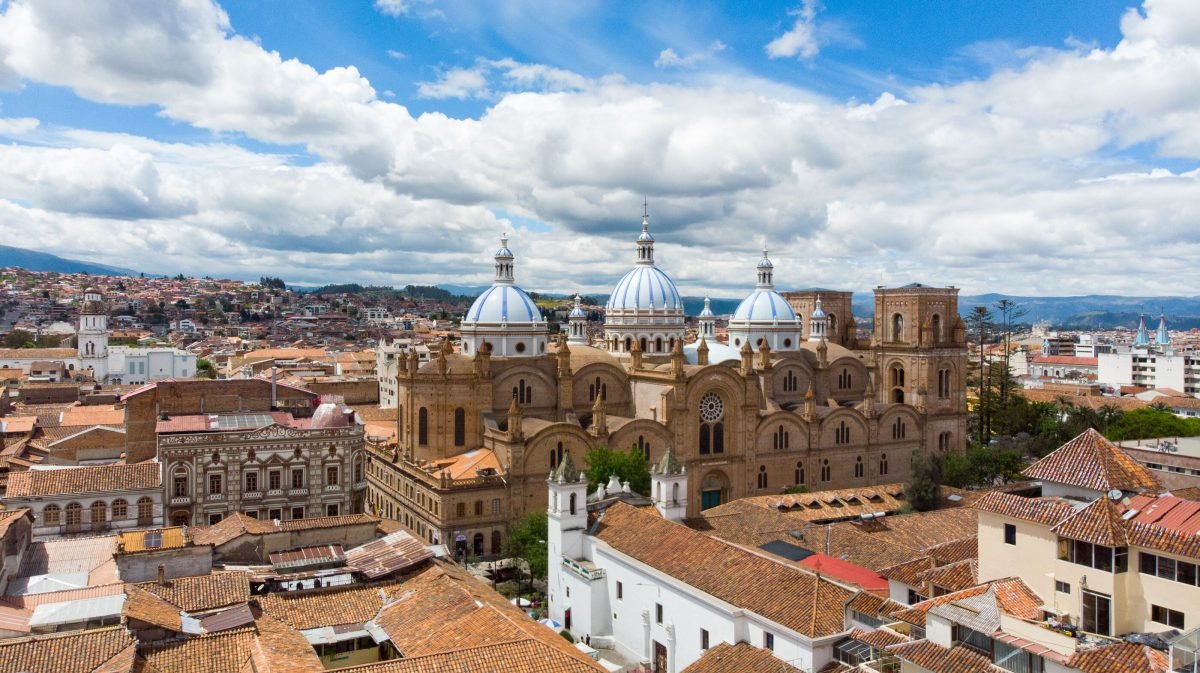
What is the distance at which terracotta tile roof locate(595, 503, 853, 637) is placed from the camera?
2173cm

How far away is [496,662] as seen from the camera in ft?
59.2

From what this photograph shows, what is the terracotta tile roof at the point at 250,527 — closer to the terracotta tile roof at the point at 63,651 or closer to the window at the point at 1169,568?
the terracotta tile roof at the point at 63,651

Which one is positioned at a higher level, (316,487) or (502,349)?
(502,349)

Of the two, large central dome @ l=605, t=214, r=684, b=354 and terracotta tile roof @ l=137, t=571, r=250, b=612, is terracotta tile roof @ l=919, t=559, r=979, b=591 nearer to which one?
terracotta tile roof @ l=137, t=571, r=250, b=612

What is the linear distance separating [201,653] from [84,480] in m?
17.9

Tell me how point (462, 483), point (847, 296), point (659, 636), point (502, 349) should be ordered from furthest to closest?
point (847, 296), point (502, 349), point (462, 483), point (659, 636)

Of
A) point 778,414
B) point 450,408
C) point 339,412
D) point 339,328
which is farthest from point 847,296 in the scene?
point 339,328

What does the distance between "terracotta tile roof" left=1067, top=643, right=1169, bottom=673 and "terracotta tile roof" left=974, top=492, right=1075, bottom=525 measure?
3101 millimetres

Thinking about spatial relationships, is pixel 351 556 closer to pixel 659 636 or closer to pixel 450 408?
pixel 659 636

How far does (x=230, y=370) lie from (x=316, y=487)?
6965 cm

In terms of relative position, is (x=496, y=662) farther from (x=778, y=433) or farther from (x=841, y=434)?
(x=841, y=434)

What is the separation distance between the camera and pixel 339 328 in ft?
601

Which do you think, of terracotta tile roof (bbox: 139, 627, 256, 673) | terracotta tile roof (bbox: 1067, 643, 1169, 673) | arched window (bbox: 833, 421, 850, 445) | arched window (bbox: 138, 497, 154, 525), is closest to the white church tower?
arched window (bbox: 138, 497, 154, 525)

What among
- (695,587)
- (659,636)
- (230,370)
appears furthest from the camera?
(230,370)
